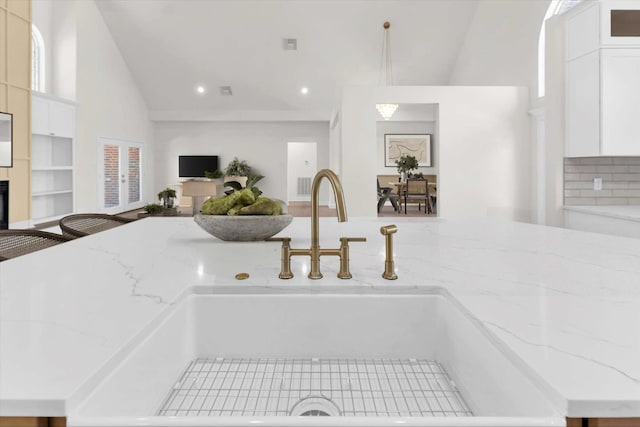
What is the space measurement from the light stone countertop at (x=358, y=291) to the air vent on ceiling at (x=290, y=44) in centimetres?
795

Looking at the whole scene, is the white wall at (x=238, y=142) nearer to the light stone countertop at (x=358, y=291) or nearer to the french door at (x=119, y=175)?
the french door at (x=119, y=175)

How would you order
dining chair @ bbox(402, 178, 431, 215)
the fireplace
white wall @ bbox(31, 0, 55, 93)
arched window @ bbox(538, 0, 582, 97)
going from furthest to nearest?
1. dining chair @ bbox(402, 178, 431, 215)
2. white wall @ bbox(31, 0, 55, 93)
3. the fireplace
4. arched window @ bbox(538, 0, 582, 97)

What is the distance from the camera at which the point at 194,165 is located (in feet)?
38.2

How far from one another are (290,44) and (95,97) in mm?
3929

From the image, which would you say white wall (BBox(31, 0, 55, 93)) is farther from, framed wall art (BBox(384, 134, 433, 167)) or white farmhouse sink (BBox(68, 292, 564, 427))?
white farmhouse sink (BBox(68, 292, 564, 427))

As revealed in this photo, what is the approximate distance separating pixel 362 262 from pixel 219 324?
1.37 feet

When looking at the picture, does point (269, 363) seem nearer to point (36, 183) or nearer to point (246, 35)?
point (36, 183)

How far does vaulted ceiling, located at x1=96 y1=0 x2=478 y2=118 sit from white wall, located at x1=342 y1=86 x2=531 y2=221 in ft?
7.15

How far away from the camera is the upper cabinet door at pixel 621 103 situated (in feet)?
11.6

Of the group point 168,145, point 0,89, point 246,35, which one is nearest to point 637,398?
point 0,89

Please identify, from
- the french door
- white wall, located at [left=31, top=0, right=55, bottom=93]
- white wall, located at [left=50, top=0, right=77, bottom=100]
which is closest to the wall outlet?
white wall, located at [left=50, top=0, right=77, bottom=100]

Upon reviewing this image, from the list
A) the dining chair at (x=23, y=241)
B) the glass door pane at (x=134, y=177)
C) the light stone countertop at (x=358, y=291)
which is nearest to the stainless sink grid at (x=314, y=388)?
the light stone countertop at (x=358, y=291)

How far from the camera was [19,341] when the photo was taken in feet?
2.04

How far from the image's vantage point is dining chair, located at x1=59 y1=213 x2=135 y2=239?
6.93ft
